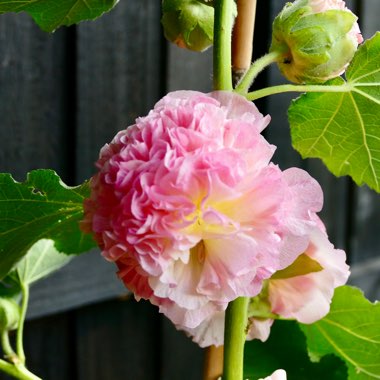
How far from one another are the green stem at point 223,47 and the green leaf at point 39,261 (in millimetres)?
278

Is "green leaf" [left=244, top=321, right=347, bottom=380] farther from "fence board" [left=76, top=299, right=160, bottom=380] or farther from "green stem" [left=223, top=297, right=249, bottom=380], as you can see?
"fence board" [left=76, top=299, right=160, bottom=380]

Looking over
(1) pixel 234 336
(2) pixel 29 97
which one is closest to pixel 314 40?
(1) pixel 234 336

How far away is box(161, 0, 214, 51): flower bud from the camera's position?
37 centimetres

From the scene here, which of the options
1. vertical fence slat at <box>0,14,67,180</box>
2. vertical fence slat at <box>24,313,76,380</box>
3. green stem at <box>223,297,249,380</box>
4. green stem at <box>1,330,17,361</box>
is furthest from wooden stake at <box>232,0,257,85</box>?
vertical fence slat at <box>24,313,76,380</box>

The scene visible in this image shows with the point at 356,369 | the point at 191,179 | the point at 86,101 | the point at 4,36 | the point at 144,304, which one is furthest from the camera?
the point at 144,304

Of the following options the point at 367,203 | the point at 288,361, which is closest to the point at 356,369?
the point at 288,361

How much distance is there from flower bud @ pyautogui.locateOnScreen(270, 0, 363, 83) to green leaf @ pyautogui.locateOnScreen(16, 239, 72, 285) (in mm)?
274

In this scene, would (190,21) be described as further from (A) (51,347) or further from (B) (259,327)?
(A) (51,347)

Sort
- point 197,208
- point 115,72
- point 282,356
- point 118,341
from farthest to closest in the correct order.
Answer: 1. point 118,341
2. point 115,72
3. point 282,356
4. point 197,208

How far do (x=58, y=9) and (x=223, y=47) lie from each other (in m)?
0.15

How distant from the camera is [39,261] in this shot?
1.86 feet

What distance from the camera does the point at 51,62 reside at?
3.34ft

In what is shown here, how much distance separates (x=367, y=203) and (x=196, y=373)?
20.9 inches

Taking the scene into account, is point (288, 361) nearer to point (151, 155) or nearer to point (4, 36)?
point (151, 155)
